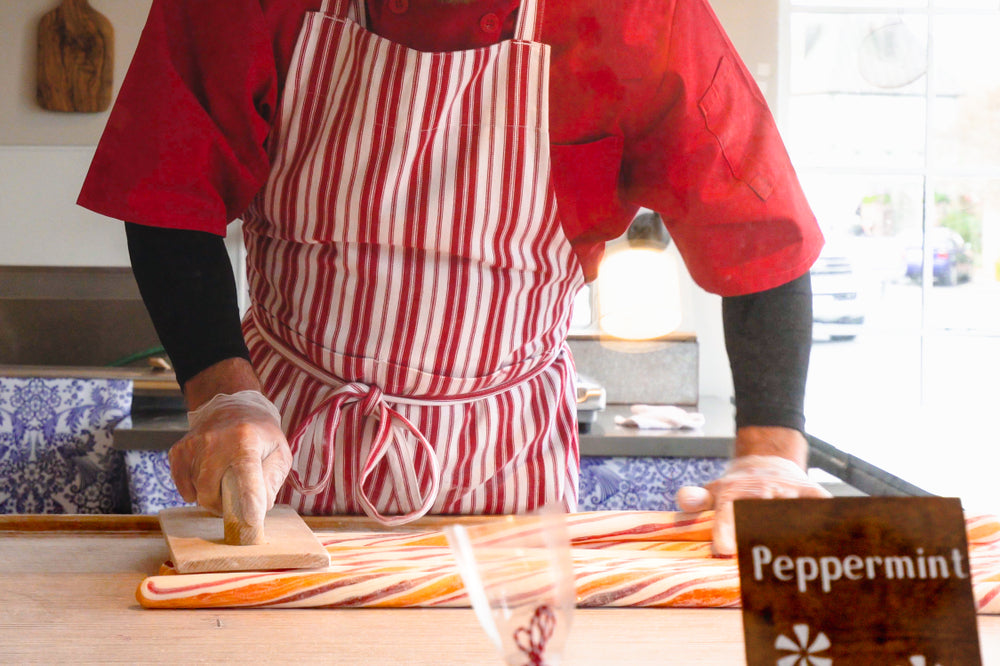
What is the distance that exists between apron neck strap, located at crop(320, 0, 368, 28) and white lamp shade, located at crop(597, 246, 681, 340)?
66 cm

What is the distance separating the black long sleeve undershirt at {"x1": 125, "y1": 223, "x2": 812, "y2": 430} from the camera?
1.87 feet

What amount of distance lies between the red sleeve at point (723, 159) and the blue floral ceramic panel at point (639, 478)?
1.98ft

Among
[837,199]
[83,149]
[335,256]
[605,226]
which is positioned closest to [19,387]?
[83,149]

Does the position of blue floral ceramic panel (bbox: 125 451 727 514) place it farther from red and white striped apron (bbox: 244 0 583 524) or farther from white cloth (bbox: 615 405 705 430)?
red and white striped apron (bbox: 244 0 583 524)

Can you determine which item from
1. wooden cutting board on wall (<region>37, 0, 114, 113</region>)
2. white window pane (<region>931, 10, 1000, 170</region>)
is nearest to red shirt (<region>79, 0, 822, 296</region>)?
wooden cutting board on wall (<region>37, 0, 114, 113</region>)

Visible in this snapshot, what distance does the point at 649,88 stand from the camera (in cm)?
61

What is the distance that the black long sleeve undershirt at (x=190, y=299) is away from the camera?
1.86 ft

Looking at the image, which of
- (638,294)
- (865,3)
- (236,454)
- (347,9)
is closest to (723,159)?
(347,9)

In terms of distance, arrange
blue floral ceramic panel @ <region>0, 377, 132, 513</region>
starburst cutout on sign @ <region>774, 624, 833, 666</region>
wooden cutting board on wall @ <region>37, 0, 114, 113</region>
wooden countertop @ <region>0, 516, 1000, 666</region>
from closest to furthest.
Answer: starburst cutout on sign @ <region>774, 624, 833, 666</region>, wooden countertop @ <region>0, 516, 1000, 666</region>, wooden cutting board on wall @ <region>37, 0, 114, 113</region>, blue floral ceramic panel @ <region>0, 377, 132, 513</region>

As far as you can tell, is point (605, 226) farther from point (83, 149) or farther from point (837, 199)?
point (837, 199)

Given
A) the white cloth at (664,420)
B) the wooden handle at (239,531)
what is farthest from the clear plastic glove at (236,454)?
the white cloth at (664,420)

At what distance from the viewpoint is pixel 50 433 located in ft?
3.80

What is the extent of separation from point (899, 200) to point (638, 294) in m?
0.94

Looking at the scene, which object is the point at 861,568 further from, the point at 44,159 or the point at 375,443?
the point at 44,159
